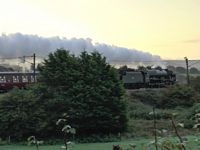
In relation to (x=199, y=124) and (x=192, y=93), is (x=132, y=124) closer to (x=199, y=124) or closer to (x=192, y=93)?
(x=192, y=93)

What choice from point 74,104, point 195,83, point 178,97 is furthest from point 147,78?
point 74,104

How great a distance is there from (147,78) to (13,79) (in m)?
22.9

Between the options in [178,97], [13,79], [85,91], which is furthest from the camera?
[178,97]

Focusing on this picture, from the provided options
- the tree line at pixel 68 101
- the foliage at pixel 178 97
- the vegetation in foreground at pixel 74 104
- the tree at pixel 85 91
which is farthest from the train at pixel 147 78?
the tree line at pixel 68 101

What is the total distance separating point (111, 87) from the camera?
43.5 m

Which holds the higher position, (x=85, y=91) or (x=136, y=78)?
(x=136, y=78)

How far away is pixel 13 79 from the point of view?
6406cm

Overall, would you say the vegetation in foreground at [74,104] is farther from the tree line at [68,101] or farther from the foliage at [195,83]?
the foliage at [195,83]

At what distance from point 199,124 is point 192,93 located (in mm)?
64637

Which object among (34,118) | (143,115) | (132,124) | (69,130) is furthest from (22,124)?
(69,130)

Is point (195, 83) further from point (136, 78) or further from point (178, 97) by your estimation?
point (178, 97)

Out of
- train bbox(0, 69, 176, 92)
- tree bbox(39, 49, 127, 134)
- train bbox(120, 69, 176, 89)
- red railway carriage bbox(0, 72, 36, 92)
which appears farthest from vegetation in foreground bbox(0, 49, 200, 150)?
train bbox(120, 69, 176, 89)

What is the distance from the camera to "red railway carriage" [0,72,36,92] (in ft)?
204

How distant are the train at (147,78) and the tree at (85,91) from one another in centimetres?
2752
